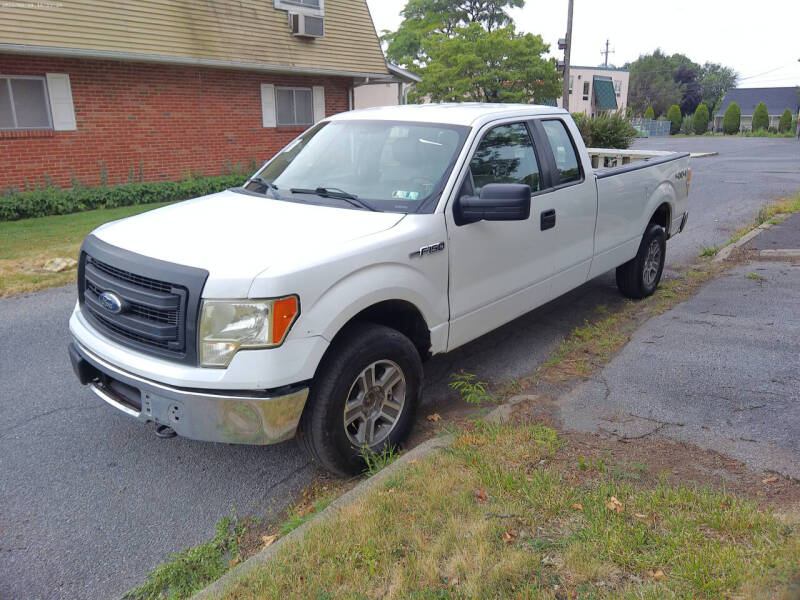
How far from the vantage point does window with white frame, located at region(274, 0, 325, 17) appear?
16.3 m

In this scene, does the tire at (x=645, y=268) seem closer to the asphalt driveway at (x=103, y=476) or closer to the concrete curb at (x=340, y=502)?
the asphalt driveway at (x=103, y=476)

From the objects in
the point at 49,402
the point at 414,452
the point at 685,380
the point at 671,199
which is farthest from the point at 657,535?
the point at 671,199

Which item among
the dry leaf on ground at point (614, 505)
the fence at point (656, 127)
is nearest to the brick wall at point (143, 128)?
the dry leaf on ground at point (614, 505)

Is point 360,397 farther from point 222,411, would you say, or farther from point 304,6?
point 304,6

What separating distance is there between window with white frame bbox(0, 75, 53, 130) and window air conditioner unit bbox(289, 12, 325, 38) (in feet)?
20.5

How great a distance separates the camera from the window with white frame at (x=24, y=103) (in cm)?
1219

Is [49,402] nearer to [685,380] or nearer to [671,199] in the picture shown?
[685,380]

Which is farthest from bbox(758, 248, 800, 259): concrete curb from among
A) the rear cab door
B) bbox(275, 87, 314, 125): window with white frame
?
bbox(275, 87, 314, 125): window with white frame

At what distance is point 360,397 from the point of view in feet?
11.7

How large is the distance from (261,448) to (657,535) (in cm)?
236

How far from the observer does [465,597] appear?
2480mm

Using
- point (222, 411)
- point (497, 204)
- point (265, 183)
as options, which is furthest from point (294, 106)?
point (222, 411)

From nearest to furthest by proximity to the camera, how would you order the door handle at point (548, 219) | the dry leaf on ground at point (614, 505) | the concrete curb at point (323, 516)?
the concrete curb at point (323, 516), the dry leaf on ground at point (614, 505), the door handle at point (548, 219)

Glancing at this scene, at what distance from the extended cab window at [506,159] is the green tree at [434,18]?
151 ft
